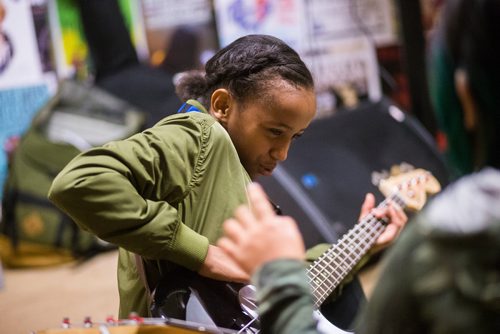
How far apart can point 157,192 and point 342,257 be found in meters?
0.53

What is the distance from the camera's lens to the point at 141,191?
1.26 m

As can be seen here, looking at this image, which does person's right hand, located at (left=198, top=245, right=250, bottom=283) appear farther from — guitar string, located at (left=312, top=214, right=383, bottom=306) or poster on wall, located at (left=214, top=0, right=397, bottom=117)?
poster on wall, located at (left=214, top=0, right=397, bottom=117)

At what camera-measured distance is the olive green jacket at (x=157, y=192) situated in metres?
1.21

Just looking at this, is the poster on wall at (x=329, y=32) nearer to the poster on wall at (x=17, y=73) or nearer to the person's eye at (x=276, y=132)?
the poster on wall at (x=17, y=73)

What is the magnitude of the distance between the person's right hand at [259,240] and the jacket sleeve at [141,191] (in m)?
0.35

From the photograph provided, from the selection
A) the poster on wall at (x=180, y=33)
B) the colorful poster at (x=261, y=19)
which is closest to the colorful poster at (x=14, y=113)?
the poster on wall at (x=180, y=33)

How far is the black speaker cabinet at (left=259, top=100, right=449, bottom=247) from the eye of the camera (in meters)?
2.67

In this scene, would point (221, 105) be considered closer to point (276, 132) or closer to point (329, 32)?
point (276, 132)

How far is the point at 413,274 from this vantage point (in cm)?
76

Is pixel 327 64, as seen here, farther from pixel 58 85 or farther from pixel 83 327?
pixel 83 327

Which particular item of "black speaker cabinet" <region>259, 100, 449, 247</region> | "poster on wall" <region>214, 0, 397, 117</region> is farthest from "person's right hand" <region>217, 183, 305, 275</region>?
"poster on wall" <region>214, 0, 397, 117</region>

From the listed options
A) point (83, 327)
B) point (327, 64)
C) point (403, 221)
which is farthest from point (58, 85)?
point (83, 327)

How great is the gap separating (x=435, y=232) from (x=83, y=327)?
0.57m

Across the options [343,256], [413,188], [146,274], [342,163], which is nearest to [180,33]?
[342,163]
